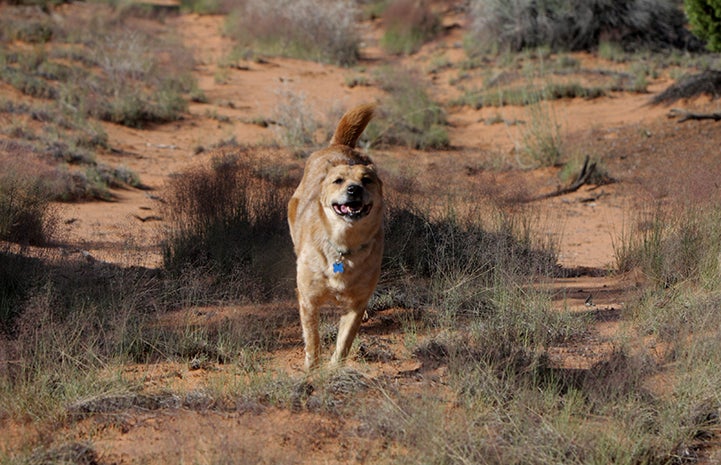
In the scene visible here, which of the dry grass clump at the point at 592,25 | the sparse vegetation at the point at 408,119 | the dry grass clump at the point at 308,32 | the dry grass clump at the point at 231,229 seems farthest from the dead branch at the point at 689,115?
the dry grass clump at the point at 308,32

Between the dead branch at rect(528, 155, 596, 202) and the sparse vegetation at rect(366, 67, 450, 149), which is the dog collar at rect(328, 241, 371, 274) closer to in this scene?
the dead branch at rect(528, 155, 596, 202)

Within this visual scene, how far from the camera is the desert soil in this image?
496cm

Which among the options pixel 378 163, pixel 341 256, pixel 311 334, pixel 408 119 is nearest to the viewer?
pixel 341 256

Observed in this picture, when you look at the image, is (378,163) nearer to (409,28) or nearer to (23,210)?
(23,210)

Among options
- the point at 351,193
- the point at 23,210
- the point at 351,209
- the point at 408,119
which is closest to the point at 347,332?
the point at 351,209

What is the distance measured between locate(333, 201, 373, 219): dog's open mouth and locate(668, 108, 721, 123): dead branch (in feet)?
38.9

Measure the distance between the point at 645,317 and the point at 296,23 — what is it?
19.6 metres

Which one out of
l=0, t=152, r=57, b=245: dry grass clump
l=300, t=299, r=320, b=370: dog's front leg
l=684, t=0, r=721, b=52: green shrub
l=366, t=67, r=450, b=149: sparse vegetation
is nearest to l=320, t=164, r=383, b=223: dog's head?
l=300, t=299, r=320, b=370: dog's front leg

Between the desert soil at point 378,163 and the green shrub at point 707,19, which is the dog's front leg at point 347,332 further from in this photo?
the green shrub at point 707,19

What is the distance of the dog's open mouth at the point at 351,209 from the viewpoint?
18.9ft

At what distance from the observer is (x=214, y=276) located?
7.82 m

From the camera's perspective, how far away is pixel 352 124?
7.67 m

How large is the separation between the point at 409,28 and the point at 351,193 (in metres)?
23.0

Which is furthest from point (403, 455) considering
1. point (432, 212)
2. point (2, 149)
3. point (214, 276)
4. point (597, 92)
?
point (597, 92)
